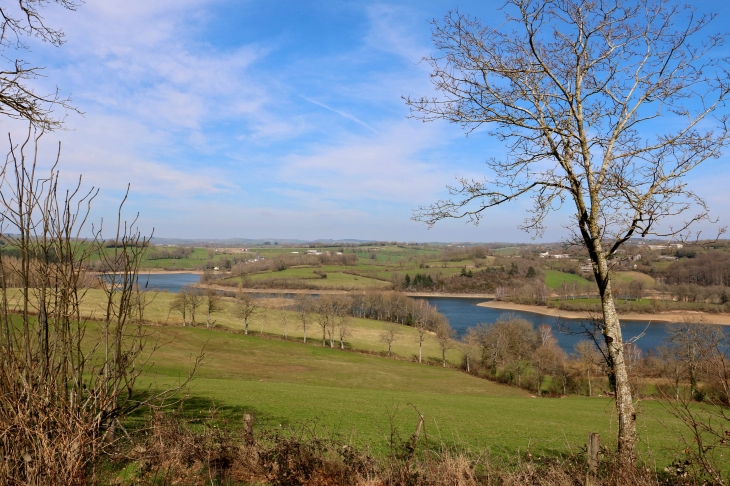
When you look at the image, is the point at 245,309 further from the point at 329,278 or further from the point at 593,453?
the point at 329,278

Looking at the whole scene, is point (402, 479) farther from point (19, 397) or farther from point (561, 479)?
point (19, 397)

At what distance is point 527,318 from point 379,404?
58.6 meters

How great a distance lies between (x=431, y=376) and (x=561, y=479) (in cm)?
3072

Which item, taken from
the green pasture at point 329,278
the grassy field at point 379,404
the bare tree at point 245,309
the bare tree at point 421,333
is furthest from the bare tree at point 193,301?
the green pasture at point 329,278

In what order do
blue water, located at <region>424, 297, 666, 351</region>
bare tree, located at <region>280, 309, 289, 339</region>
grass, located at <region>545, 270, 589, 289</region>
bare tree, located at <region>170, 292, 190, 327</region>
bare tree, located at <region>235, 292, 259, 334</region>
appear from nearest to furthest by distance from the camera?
bare tree, located at <region>170, 292, 190, 327</region>
bare tree, located at <region>235, 292, 259, 334</region>
bare tree, located at <region>280, 309, 289, 339</region>
blue water, located at <region>424, 297, 666, 351</region>
grass, located at <region>545, 270, 589, 289</region>

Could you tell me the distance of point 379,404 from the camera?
54.4 ft

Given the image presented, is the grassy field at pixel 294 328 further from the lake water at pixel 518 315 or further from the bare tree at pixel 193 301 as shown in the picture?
the lake water at pixel 518 315

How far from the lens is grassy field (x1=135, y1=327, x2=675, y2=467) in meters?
10.5

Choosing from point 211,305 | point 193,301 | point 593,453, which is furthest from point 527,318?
point 593,453

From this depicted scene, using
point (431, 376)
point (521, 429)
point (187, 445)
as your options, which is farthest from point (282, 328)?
point (187, 445)

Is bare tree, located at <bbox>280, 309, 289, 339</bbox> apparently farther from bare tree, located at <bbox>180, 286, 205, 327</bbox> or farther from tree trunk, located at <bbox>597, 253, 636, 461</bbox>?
tree trunk, located at <bbox>597, 253, 636, 461</bbox>

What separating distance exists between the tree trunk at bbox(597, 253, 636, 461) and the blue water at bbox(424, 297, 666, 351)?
36809 mm

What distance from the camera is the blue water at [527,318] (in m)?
51.8

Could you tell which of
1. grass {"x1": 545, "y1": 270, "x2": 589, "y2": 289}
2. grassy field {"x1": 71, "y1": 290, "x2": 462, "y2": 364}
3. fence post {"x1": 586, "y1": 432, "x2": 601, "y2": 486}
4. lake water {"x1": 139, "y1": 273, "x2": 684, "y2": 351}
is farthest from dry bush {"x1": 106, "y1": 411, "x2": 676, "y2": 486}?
grass {"x1": 545, "y1": 270, "x2": 589, "y2": 289}
